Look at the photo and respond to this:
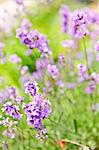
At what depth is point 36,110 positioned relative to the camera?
209cm

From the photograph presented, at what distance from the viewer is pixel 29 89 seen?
7.03 ft

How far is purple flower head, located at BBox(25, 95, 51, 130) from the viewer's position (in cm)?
209

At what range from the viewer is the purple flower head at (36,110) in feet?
6.85

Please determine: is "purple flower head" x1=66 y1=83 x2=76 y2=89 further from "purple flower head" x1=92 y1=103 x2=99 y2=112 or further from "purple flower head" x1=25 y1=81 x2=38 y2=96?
"purple flower head" x1=25 y1=81 x2=38 y2=96

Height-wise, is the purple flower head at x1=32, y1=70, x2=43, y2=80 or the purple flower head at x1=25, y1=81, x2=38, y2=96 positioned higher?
the purple flower head at x1=32, y1=70, x2=43, y2=80

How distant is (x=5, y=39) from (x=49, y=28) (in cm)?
95

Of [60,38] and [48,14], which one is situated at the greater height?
[48,14]

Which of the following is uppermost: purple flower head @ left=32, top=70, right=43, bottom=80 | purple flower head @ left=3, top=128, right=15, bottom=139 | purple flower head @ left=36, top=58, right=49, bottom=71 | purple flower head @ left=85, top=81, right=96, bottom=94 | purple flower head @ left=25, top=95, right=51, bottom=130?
purple flower head @ left=32, top=70, right=43, bottom=80

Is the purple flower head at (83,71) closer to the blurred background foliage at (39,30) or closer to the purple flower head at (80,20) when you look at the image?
the purple flower head at (80,20)

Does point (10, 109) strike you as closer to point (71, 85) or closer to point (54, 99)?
point (54, 99)

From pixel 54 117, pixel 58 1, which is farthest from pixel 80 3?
pixel 54 117

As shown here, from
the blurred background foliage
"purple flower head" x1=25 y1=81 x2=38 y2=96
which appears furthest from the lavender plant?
the blurred background foliage

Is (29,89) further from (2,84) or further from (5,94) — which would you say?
(2,84)

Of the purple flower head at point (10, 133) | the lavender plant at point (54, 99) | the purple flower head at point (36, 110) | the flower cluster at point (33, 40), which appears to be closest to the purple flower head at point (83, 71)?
the lavender plant at point (54, 99)
